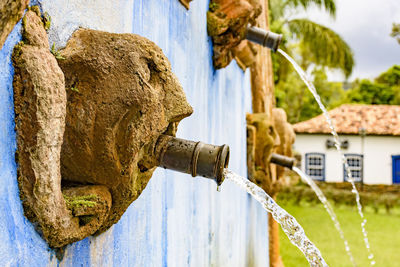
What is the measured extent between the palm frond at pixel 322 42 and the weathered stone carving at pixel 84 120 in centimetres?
1367

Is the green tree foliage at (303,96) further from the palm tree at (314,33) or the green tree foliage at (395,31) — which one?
the palm tree at (314,33)

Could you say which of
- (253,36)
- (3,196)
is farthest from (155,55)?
(253,36)

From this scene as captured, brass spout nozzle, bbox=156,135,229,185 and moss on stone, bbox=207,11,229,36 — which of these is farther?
moss on stone, bbox=207,11,229,36

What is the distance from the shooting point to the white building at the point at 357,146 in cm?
1850

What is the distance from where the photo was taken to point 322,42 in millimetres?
14008

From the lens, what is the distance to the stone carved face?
1076 millimetres

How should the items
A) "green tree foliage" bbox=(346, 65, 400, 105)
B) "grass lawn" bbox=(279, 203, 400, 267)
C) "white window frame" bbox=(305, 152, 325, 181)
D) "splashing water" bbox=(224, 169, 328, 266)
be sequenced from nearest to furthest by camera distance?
"splashing water" bbox=(224, 169, 328, 266) < "grass lawn" bbox=(279, 203, 400, 267) < "white window frame" bbox=(305, 152, 325, 181) < "green tree foliage" bbox=(346, 65, 400, 105)

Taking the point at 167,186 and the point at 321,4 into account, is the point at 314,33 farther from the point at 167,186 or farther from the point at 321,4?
the point at 167,186

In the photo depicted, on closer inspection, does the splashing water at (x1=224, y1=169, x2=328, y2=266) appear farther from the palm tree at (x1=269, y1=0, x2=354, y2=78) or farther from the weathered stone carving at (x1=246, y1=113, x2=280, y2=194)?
the palm tree at (x1=269, y1=0, x2=354, y2=78)

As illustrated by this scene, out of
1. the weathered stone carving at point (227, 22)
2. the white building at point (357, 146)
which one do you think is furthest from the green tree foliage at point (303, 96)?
the weathered stone carving at point (227, 22)

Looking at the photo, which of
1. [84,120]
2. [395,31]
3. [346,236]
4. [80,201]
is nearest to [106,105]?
[84,120]

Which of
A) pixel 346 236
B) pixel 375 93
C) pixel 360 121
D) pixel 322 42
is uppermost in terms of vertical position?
pixel 375 93

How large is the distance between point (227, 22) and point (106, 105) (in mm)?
1863

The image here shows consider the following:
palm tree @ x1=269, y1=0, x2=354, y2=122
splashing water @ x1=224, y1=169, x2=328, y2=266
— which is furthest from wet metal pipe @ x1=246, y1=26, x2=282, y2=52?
palm tree @ x1=269, y1=0, x2=354, y2=122
